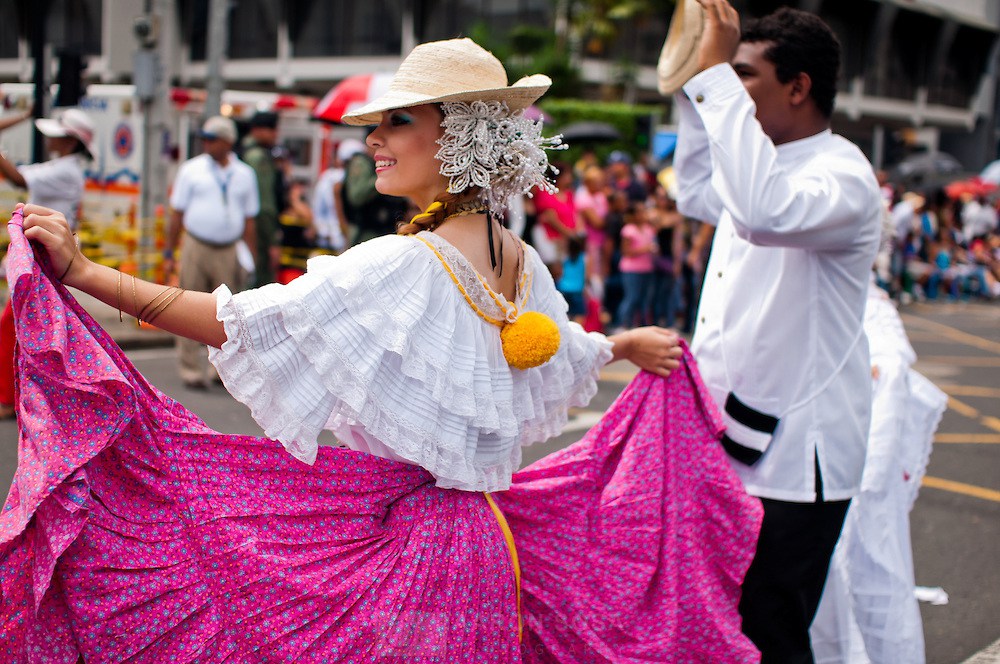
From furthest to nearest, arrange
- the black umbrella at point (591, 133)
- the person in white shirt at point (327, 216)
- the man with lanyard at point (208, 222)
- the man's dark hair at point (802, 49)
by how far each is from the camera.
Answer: the black umbrella at point (591, 133) < the person in white shirt at point (327, 216) < the man with lanyard at point (208, 222) < the man's dark hair at point (802, 49)

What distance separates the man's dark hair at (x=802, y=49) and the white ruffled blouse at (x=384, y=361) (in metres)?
1.13

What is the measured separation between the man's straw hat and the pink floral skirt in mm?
1205

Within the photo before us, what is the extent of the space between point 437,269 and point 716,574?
1.21 meters

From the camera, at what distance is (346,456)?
8.39 ft

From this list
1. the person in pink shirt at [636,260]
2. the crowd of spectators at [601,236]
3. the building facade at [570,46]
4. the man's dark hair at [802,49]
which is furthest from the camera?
the building facade at [570,46]

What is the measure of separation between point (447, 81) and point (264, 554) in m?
1.16

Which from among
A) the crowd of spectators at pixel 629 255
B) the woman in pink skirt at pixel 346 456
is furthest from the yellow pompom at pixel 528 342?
the crowd of spectators at pixel 629 255

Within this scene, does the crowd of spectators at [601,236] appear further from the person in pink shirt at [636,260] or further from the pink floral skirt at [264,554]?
the pink floral skirt at [264,554]

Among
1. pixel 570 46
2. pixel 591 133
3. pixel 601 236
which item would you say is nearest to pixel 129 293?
pixel 601 236

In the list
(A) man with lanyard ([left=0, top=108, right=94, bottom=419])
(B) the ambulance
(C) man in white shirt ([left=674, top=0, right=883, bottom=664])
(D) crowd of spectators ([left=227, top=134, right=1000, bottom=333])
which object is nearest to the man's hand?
(C) man in white shirt ([left=674, top=0, right=883, bottom=664])

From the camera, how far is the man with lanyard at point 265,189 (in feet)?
34.2

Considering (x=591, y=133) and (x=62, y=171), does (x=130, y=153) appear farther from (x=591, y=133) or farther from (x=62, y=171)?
(x=591, y=133)

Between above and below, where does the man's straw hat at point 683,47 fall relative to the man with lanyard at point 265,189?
above

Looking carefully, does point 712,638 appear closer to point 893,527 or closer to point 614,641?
point 614,641
